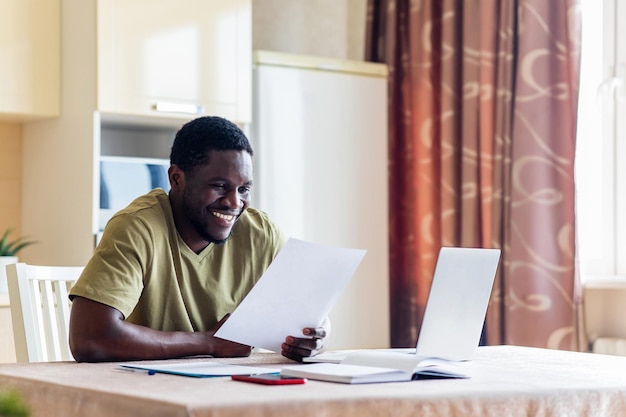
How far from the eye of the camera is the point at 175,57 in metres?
3.31

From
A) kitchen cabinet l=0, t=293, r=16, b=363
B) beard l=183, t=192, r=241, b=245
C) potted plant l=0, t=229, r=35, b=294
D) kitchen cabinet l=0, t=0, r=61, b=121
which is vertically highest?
kitchen cabinet l=0, t=0, r=61, b=121

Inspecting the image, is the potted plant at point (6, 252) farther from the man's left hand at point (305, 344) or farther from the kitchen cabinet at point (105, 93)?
the man's left hand at point (305, 344)

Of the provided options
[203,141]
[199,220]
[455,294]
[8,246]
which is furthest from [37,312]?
[8,246]

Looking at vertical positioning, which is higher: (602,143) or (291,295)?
(602,143)

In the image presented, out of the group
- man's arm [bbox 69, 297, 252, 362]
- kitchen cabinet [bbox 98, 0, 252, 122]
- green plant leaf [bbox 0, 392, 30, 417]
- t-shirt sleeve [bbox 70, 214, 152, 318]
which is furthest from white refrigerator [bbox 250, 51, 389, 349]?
green plant leaf [bbox 0, 392, 30, 417]

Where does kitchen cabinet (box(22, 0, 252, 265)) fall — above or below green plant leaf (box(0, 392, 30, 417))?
above

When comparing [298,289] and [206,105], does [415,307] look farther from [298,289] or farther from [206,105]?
[298,289]

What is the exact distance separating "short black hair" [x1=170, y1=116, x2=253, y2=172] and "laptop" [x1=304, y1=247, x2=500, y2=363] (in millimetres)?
570

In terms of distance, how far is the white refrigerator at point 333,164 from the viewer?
350 cm

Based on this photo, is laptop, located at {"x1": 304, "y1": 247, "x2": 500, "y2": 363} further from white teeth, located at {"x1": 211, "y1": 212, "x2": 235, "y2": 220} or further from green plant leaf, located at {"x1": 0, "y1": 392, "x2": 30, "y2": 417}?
green plant leaf, located at {"x1": 0, "y1": 392, "x2": 30, "y2": 417}

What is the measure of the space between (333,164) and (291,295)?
6.27 ft

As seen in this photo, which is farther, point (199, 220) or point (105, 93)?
point (105, 93)

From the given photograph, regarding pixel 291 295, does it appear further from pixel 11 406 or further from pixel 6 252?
pixel 6 252

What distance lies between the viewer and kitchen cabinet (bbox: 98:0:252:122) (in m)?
3.18
